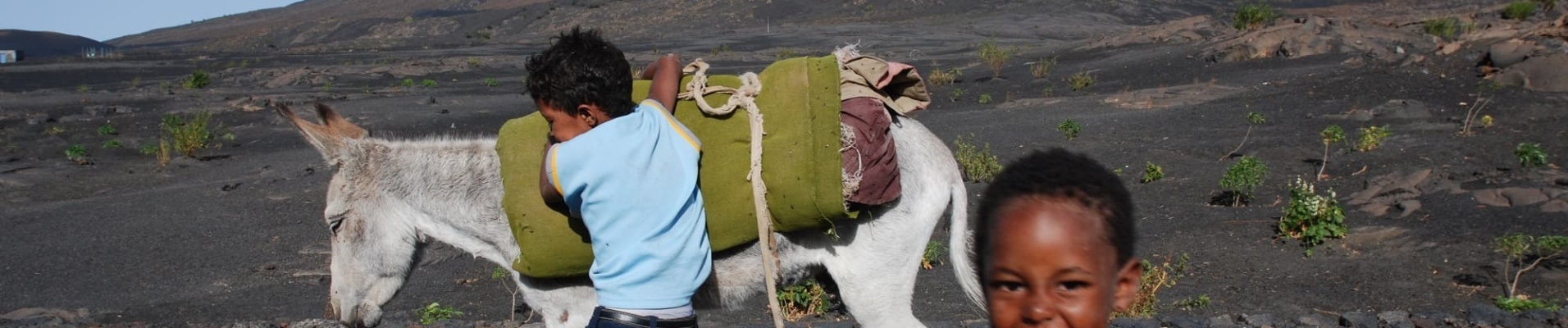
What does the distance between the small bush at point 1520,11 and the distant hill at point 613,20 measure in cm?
3126

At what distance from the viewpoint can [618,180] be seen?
323 cm

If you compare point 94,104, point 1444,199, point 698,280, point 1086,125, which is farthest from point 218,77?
point 698,280

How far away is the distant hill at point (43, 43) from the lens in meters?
73.6

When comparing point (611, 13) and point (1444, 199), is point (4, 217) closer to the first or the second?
point (1444, 199)

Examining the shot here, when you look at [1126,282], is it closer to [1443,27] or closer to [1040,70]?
[1040,70]

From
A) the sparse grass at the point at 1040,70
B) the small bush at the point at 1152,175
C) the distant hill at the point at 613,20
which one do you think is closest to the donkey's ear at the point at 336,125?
the small bush at the point at 1152,175

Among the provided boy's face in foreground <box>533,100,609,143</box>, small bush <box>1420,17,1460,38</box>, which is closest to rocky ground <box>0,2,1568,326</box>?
small bush <box>1420,17,1460,38</box>

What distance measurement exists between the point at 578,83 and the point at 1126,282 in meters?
Answer: 1.72

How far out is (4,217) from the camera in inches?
506

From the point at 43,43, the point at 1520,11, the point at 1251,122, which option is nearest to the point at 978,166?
the point at 1251,122

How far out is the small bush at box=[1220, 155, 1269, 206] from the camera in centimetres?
1050

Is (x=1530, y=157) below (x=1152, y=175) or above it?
above

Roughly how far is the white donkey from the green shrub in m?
5.49

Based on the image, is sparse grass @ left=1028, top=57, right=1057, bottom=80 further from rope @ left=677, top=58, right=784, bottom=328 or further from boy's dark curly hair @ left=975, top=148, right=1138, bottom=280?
boy's dark curly hair @ left=975, top=148, right=1138, bottom=280
